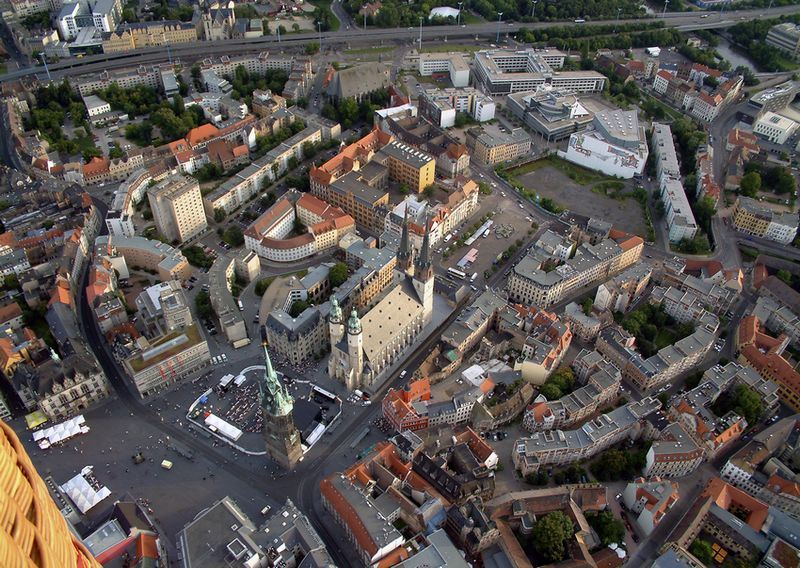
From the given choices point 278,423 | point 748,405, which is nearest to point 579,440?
point 748,405

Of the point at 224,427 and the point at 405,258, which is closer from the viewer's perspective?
the point at 224,427

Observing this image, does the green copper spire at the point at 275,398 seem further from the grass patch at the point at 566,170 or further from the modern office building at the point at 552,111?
the modern office building at the point at 552,111

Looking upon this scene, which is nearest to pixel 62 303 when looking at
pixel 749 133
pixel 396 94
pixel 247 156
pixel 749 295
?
pixel 247 156

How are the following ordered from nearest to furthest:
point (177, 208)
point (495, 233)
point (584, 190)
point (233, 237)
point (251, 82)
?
1. point (177, 208)
2. point (233, 237)
3. point (495, 233)
4. point (584, 190)
5. point (251, 82)

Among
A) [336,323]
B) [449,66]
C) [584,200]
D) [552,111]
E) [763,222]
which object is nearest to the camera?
[336,323]

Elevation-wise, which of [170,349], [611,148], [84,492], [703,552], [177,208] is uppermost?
[177,208]

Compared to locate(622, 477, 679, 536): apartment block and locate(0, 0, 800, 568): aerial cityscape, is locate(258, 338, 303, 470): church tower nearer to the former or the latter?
locate(0, 0, 800, 568): aerial cityscape

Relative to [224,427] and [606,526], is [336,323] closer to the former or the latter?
[224,427]

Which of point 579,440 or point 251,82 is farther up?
point 251,82
